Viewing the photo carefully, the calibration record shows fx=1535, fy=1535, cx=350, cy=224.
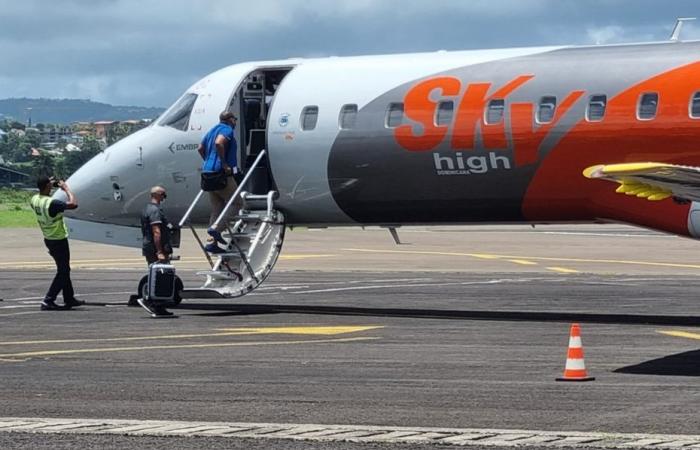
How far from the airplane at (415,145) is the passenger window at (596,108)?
0.8 inches

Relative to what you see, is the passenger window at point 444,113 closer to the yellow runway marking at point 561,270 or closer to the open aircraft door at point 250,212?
the open aircraft door at point 250,212

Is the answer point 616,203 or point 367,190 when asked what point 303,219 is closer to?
point 367,190

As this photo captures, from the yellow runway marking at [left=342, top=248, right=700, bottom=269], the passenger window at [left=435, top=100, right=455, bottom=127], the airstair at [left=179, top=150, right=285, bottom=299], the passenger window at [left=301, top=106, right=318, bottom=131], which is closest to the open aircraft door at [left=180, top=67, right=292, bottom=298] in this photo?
the airstair at [left=179, top=150, right=285, bottom=299]

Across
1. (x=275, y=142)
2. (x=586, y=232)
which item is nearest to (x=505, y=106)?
(x=275, y=142)

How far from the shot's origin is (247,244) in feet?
83.2

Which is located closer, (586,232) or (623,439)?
(623,439)

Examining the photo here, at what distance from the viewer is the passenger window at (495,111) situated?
75.8 ft

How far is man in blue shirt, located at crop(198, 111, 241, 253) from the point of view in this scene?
2503 centimetres

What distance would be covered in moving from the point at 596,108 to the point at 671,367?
6.77m

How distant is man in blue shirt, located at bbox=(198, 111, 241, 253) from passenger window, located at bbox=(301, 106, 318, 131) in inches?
45.8

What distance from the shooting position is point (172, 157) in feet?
86.8

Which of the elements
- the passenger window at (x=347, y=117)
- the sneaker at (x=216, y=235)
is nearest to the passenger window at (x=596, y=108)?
the passenger window at (x=347, y=117)

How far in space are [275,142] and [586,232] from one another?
3699 centimetres

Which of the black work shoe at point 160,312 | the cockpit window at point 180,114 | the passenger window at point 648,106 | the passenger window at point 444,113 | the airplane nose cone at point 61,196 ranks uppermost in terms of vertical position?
the passenger window at point 648,106
